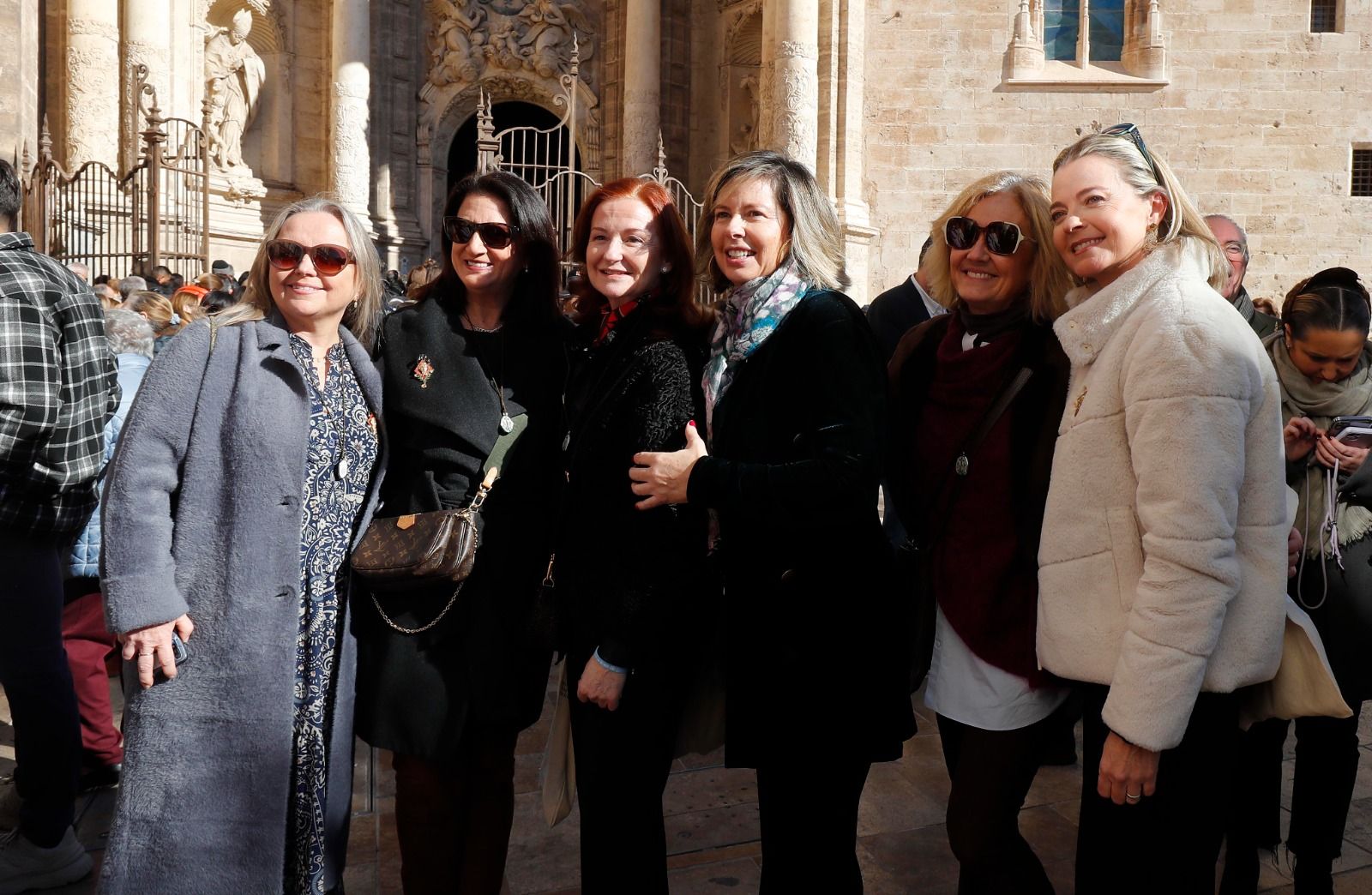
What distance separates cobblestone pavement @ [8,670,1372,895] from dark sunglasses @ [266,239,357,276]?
6.00ft

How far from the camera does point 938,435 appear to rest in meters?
2.47

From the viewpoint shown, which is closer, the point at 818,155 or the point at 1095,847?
the point at 1095,847

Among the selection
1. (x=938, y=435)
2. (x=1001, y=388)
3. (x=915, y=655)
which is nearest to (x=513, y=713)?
(x=915, y=655)

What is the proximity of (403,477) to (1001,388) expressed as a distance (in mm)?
1407

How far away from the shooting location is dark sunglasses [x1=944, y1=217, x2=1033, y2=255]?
239cm

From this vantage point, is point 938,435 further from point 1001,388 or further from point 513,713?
point 513,713

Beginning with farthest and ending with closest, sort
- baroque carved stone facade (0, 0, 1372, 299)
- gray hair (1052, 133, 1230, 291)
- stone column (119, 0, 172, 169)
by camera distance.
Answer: baroque carved stone facade (0, 0, 1372, 299)
stone column (119, 0, 172, 169)
gray hair (1052, 133, 1230, 291)

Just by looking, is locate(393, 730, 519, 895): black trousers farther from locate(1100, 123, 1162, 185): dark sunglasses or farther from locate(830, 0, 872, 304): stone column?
locate(830, 0, 872, 304): stone column

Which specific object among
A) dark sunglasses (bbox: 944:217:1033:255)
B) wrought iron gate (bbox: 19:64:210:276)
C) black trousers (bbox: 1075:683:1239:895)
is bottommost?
black trousers (bbox: 1075:683:1239:895)

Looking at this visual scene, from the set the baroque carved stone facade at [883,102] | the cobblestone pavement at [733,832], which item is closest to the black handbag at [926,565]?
the cobblestone pavement at [733,832]

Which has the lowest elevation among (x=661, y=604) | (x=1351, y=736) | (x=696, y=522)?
(x=1351, y=736)

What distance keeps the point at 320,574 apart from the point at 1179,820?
1.89 meters

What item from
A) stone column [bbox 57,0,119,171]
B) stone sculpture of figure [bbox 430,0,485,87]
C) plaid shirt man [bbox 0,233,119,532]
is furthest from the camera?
stone sculpture of figure [bbox 430,0,485,87]

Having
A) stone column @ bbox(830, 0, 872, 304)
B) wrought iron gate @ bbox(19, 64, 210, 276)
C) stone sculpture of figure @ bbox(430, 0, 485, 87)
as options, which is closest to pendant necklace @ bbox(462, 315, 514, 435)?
wrought iron gate @ bbox(19, 64, 210, 276)
